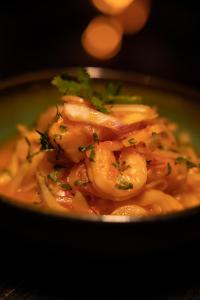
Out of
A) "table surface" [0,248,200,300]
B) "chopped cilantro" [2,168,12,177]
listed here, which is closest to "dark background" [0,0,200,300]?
"chopped cilantro" [2,168,12,177]

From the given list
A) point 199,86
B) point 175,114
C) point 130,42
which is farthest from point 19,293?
point 130,42

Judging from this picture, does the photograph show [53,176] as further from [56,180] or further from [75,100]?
[75,100]

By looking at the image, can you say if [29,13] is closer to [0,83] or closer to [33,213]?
[0,83]

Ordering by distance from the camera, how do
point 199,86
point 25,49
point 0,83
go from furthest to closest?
point 25,49 → point 199,86 → point 0,83

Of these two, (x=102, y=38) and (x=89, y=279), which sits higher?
(x=102, y=38)

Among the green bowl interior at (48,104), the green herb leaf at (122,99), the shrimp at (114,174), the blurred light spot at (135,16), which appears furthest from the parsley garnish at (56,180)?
the blurred light spot at (135,16)

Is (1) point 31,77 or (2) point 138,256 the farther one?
(1) point 31,77

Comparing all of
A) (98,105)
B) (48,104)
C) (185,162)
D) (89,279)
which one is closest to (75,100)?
(98,105)
